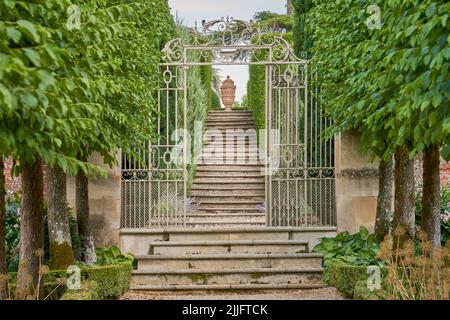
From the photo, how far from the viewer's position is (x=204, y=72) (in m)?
21.5

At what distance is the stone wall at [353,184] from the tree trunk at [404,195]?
183 centimetres

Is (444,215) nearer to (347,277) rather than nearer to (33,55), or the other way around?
(347,277)

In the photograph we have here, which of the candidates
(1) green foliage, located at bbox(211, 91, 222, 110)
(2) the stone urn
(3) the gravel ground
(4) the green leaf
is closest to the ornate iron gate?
(3) the gravel ground

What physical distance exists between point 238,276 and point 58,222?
9.09 ft

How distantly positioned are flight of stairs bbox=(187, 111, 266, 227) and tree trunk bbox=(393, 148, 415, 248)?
3.65 metres

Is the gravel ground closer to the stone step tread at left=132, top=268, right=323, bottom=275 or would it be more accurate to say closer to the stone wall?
the stone step tread at left=132, top=268, right=323, bottom=275

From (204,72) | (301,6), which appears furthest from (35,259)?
(204,72)

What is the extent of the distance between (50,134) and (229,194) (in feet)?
33.1

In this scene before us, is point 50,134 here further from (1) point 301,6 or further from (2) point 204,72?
(2) point 204,72

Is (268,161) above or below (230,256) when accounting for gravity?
above

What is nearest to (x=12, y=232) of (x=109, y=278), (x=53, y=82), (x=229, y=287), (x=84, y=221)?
(x=84, y=221)

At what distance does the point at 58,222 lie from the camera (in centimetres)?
888

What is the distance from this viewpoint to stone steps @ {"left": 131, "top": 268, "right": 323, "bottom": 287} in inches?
392

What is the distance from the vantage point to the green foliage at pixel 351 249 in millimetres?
9406
